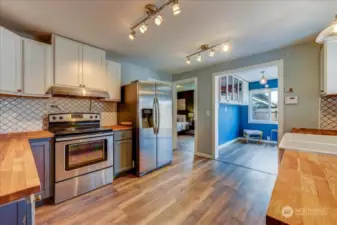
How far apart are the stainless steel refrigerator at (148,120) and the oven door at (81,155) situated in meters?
0.54

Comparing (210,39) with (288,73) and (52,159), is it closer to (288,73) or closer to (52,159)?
(288,73)

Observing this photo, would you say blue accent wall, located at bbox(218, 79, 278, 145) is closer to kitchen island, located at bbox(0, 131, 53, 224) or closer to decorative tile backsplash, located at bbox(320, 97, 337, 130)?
decorative tile backsplash, located at bbox(320, 97, 337, 130)

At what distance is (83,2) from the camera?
1679 mm

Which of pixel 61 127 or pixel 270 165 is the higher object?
pixel 61 127

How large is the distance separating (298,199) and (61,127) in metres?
2.91

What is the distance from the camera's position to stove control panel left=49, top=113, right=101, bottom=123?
8.04ft

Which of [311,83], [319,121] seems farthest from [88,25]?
[319,121]

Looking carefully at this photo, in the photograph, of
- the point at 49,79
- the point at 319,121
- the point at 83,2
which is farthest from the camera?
the point at 319,121

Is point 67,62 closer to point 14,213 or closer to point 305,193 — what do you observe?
point 14,213

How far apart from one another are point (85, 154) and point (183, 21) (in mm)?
2330

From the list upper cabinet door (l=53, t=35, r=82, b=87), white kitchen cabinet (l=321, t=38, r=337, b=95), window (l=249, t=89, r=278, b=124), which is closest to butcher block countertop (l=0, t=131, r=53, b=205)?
upper cabinet door (l=53, t=35, r=82, b=87)

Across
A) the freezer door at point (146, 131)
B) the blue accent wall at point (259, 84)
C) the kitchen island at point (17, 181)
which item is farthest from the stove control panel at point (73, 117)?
the blue accent wall at point (259, 84)

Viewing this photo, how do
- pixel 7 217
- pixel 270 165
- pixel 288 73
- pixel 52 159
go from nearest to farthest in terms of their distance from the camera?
pixel 7 217 < pixel 52 159 < pixel 288 73 < pixel 270 165

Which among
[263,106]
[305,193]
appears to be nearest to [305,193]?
[305,193]
